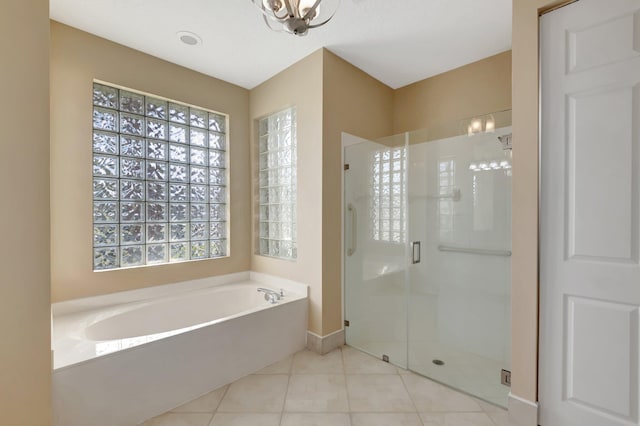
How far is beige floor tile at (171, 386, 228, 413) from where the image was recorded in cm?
174

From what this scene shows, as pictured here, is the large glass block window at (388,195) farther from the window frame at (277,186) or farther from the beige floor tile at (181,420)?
the beige floor tile at (181,420)

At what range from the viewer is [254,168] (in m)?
3.14

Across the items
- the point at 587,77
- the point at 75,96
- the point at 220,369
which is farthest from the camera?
the point at 75,96

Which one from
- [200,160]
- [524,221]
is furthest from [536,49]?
[200,160]

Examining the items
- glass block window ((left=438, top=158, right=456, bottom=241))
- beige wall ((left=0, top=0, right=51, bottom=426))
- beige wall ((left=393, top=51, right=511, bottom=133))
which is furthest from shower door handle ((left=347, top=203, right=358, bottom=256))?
beige wall ((left=0, top=0, right=51, bottom=426))

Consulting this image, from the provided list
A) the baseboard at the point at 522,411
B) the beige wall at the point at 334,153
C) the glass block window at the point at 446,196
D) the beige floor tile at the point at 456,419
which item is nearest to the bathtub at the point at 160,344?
the beige wall at the point at 334,153

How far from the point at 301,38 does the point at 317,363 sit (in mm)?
2600

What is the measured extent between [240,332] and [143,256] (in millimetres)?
1188

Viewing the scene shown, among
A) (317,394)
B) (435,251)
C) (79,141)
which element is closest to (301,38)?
(79,141)

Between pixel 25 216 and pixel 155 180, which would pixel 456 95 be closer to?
pixel 155 180

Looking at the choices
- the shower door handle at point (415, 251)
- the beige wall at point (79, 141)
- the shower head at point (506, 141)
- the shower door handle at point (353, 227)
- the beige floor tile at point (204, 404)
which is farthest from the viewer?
the shower door handle at point (353, 227)

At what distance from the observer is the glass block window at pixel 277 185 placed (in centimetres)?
276

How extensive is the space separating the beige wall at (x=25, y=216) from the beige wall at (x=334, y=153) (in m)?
1.73

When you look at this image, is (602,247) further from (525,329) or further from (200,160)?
(200,160)
